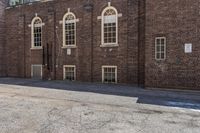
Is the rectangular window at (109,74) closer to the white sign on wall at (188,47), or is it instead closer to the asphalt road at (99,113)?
the asphalt road at (99,113)

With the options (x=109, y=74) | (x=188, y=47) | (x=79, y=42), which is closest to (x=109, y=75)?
(x=109, y=74)

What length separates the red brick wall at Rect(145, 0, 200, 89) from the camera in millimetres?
12578

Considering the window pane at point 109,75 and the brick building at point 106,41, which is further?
the window pane at point 109,75

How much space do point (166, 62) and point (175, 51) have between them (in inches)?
30.5

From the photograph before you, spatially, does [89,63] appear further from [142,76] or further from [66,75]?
[142,76]

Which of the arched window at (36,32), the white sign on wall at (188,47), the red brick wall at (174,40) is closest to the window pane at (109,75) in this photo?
the red brick wall at (174,40)

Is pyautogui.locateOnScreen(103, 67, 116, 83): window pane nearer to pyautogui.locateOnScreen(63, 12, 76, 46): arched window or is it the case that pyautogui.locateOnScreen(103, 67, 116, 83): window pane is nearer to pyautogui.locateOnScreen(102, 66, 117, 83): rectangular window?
pyautogui.locateOnScreen(102, 66, 117, 83): rectangular window

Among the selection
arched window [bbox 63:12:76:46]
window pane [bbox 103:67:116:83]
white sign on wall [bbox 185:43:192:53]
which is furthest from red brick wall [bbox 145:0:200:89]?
arched window [bbox 63:12:76:46]

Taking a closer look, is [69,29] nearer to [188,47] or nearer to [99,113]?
[188,47]

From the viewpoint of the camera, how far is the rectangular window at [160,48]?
13.4 m

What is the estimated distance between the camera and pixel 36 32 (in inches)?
779

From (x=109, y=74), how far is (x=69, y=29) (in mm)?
4726

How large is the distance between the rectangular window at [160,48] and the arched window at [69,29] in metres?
6.63

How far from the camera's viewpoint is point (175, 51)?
12992 mm
